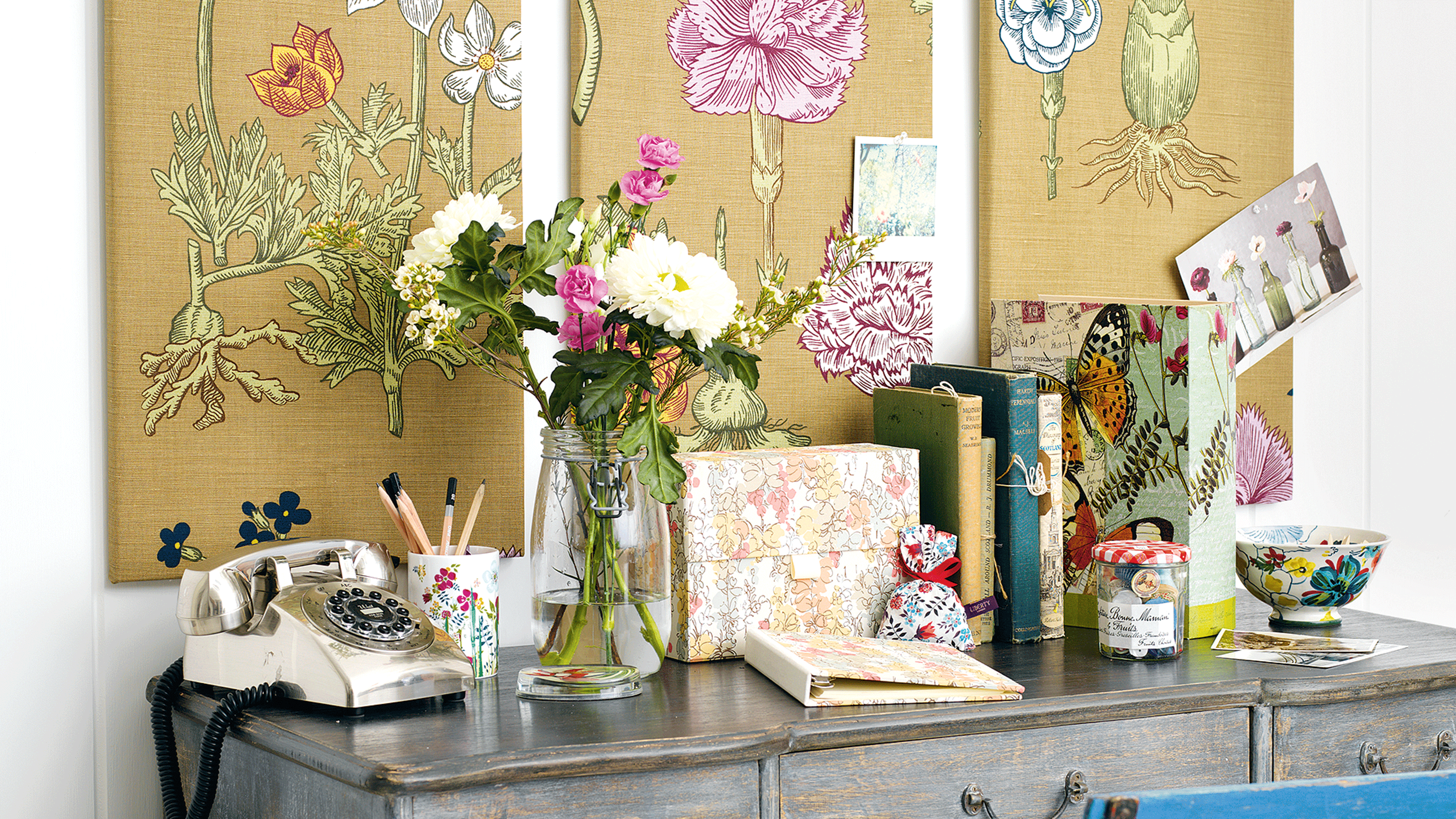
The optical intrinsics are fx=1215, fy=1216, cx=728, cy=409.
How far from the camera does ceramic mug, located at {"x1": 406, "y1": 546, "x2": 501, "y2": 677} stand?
1.15 meters

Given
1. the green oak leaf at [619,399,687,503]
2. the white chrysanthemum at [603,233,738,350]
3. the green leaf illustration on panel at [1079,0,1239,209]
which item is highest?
the green leaf illustration on panel at [1079,0,1239,209]

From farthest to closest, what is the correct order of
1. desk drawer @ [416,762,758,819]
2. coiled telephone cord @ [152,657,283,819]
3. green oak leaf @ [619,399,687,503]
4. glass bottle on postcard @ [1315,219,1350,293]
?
1. glass bottle on postcard @ [1315,219,1350,293]
2. green oak leaf @ [619,399,687,503]
3. coiled telephone cord @ [152,657,283,819]
4. desk drawer @ [416,762,758,819]

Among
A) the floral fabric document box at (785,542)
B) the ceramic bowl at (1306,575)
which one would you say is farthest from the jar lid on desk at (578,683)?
Answer: the ceramic bowl at (1306,575)

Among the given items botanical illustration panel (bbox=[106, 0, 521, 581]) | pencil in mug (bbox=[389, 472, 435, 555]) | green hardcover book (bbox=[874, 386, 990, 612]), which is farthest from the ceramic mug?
green hardcover book (bbox=[874, 386, 990, 612])

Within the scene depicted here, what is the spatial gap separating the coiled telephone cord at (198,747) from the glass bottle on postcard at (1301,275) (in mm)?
1385

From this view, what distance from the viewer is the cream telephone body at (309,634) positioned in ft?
3.32

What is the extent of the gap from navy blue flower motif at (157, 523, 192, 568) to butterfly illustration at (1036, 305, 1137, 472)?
0.93 m

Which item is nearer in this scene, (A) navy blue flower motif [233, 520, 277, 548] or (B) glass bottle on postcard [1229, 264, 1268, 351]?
(A) navy blue flower motif [233, 520, 277, 548]

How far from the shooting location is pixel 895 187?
148 cm

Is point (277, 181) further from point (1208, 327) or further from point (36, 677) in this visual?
point (1208, 327)

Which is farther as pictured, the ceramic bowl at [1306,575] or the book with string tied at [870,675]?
the ceramic bowl at [1306,575]

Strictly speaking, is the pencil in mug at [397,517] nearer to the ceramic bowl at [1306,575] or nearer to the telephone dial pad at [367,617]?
the telephone dial pad at [367,617]

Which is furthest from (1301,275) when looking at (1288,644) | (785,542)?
(785,542)

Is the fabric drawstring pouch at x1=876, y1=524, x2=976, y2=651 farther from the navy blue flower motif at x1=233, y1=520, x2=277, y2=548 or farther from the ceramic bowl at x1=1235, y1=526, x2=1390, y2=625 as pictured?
the navy blue flower motif at x1=233, y1=520, x2=277, y2=548
